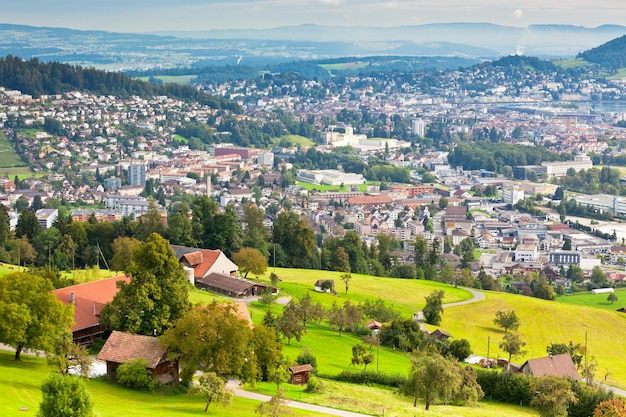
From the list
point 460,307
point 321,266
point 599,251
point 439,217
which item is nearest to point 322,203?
point 439,217

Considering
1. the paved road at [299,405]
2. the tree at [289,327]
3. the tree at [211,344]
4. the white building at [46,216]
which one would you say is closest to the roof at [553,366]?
the tree at [289,327]

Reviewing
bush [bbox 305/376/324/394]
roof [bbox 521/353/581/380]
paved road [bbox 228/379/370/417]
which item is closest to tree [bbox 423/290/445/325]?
roof [bbox 521/353/581/380]

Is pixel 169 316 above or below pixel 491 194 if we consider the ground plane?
above

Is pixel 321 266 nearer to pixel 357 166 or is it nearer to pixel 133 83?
pixel 357 166

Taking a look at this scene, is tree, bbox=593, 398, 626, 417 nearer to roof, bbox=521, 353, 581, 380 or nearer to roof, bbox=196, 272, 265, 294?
roof, bbox=521, 353, 581, 380

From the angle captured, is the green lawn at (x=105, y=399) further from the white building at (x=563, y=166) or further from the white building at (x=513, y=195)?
the white building at (x=563, y=166)
